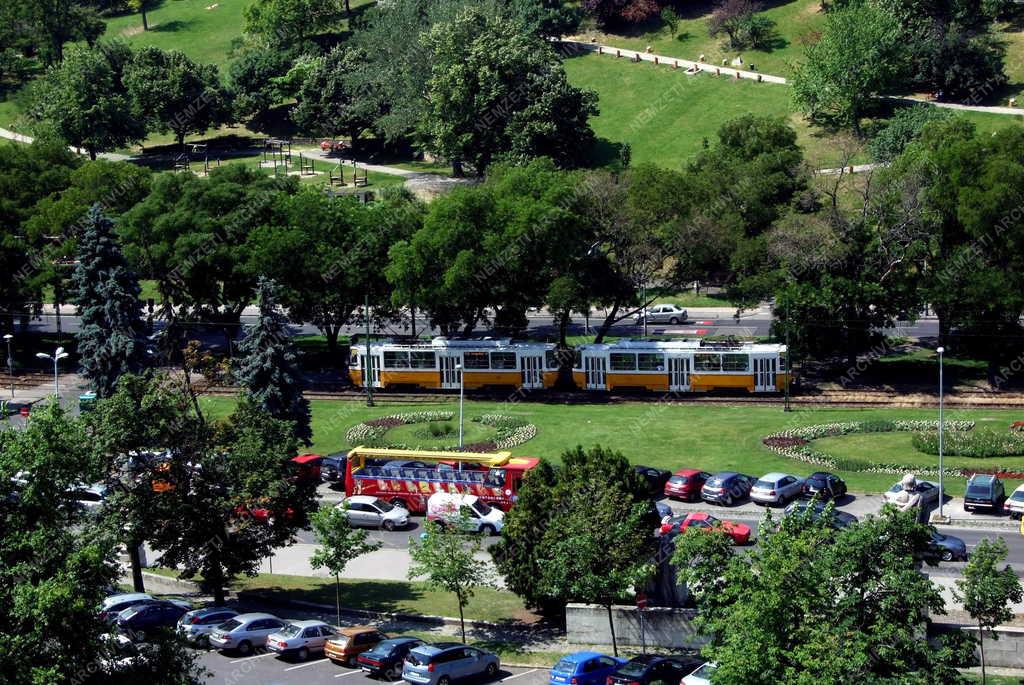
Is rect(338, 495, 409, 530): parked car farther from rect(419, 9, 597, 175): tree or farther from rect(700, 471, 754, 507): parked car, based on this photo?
rect(419, 9, 597, 175): tree

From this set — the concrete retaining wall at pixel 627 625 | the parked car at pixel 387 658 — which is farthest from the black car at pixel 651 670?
the parked car at pixel 387 658

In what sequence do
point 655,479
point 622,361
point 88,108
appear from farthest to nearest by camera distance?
point 88,108 → point 622,361 → point 655,479

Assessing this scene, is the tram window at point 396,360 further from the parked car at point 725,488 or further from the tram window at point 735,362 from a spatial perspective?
the parked car at point 725,488

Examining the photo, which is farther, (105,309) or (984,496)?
(105,309)

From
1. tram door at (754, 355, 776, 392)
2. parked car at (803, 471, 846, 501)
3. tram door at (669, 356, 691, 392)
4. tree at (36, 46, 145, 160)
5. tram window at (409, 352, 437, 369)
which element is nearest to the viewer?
parked car at (803, 471, 846, 501)

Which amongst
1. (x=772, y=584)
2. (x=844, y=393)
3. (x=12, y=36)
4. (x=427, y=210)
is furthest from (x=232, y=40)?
(x=772, y=584)

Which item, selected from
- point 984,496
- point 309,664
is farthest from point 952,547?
point 309,664

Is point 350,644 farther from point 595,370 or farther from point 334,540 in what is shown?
point 595,370

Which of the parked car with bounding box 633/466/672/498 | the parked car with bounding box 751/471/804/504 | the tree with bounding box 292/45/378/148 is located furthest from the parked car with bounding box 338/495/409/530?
the tree with bounding box 292/45/378/148
